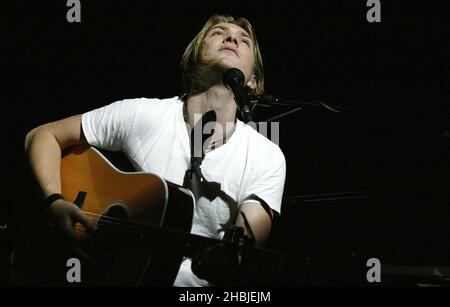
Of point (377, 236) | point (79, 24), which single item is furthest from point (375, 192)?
point (79, 24)

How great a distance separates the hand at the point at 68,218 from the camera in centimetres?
160

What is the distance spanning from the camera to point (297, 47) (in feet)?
8.53

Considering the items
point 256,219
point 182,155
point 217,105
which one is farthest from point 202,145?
point 256,219

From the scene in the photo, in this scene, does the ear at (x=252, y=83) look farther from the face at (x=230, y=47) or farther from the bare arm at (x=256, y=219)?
the bare arm at (x=256, y=219)

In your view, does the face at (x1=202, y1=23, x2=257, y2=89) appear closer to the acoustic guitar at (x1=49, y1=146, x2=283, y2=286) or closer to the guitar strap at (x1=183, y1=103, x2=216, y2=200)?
the guitar strap at (x1=183, y1=103, x2=216, y2=200)

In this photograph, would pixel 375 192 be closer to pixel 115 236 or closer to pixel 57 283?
pixel 115 236

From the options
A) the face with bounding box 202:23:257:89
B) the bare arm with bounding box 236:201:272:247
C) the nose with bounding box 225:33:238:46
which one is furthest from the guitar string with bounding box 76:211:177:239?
the nose with bounding box 225:33:238:46

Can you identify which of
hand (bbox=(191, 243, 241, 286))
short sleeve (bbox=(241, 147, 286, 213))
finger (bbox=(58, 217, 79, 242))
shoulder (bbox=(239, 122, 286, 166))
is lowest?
hand (bbox=(191, 243, 241, 286))

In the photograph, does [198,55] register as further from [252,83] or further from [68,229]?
[68,229]

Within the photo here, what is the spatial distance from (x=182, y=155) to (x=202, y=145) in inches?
4.7

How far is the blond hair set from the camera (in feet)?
7.25
